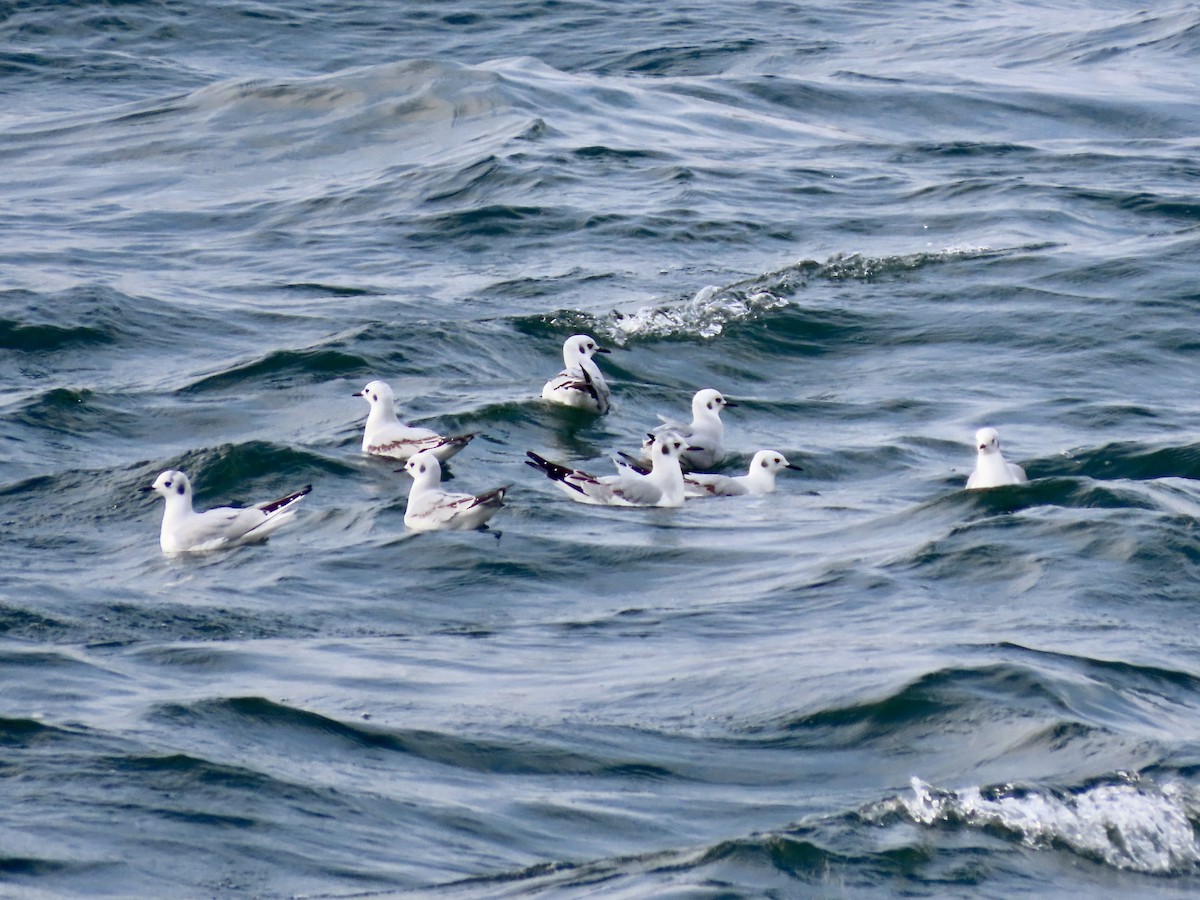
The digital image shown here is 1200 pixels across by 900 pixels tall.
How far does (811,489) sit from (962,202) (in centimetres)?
808

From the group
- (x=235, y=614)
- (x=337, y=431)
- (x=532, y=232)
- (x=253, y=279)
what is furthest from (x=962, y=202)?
(x=235, y=614)

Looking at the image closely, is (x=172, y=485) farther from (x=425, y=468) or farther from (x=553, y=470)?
(x=553, y=470)

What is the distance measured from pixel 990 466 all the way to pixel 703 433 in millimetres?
2273

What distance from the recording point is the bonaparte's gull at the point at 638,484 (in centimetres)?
1145

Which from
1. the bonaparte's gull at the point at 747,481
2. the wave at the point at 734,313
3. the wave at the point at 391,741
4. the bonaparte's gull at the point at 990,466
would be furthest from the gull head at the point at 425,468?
the wave at the point at 734,313

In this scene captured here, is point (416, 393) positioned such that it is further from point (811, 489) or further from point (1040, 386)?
point (1040, 386)

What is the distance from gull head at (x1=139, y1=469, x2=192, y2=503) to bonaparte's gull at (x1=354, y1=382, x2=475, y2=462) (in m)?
1.75

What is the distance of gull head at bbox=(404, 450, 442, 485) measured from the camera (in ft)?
36.1

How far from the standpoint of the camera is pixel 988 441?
11.1 meters

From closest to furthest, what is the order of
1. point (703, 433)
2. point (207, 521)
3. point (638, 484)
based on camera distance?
1. point (207, 521)
2. point (638, 484)
3. point (703, 433)

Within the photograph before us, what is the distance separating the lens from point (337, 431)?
516 inches

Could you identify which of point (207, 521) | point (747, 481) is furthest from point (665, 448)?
→ point (207, 521)

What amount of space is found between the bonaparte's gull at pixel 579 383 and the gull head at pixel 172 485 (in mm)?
3204

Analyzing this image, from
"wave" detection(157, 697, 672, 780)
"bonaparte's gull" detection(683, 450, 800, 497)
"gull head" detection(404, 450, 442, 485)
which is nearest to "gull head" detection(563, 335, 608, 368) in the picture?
"bonaparte's gull" detection(683, 450, 800, 497)
